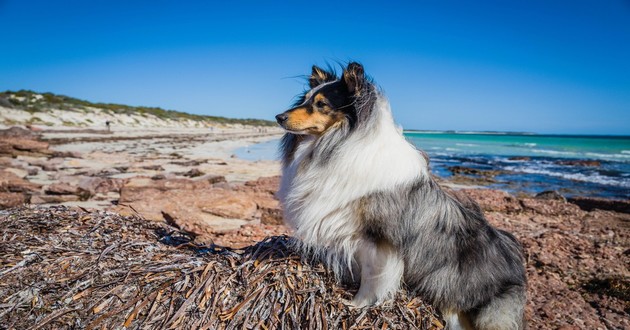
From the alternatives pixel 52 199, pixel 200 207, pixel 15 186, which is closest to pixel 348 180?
pixel 200 207

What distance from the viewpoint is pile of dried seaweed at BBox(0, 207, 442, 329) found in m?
1.86

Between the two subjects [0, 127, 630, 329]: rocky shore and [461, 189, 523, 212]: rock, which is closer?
[0, 127, 630, 329]: rocky shore

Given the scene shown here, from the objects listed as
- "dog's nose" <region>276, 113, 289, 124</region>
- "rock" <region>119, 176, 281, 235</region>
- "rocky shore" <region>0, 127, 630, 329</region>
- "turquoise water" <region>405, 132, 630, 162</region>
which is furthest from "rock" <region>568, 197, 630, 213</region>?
"dog's nose" <region>276, 113, 289, 124</region>

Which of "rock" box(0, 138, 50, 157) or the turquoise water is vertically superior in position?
"rock" box(0, 138, 50, 157)

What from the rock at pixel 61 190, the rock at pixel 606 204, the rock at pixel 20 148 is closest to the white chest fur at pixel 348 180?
the rock at pixel 61 190

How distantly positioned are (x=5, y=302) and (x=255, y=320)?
138 centimetres

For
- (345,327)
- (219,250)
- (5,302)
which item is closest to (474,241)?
(345,327)

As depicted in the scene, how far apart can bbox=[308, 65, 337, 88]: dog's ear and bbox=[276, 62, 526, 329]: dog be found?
53 centimetres

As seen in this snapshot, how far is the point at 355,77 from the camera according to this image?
260 cm

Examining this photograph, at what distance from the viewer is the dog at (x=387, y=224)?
239 centimetres

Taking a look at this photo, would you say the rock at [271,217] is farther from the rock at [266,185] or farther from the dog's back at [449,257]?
the dog's back at [449,257]

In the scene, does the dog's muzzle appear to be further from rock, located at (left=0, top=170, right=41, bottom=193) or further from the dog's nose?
rock, located at (left=0, top=170, right=41, bottom=193)

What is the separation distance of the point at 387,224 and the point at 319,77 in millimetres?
1614

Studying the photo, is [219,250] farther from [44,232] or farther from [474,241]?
[474,241]
